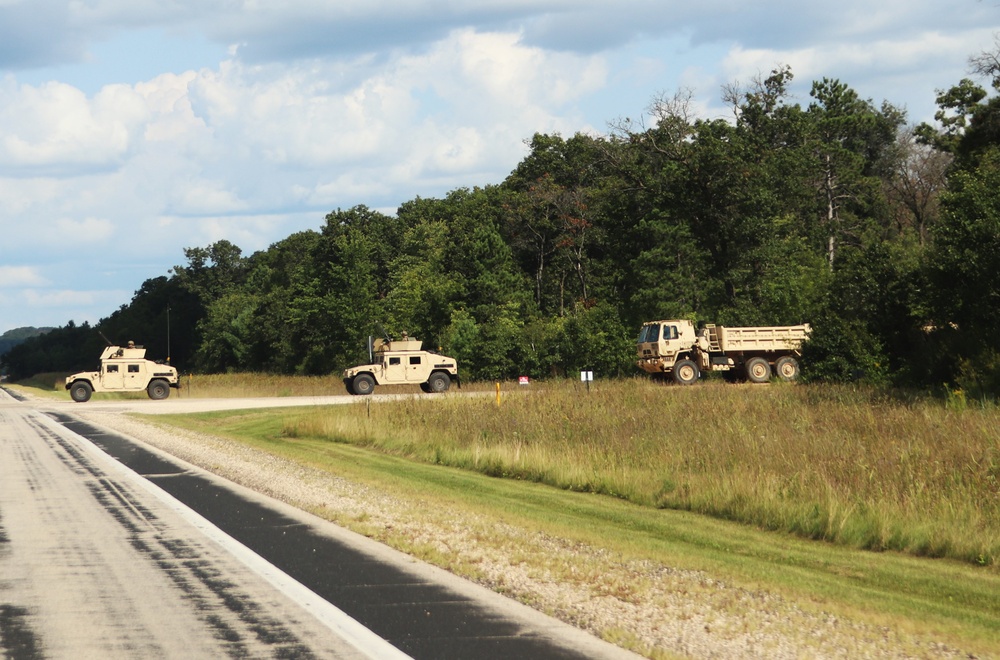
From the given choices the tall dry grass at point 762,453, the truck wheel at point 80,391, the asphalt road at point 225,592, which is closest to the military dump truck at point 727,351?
the tall dry grass at point 762,453

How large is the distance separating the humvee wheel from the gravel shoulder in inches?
1351

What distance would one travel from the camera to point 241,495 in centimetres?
1464

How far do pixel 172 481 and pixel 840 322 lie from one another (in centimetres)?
2663

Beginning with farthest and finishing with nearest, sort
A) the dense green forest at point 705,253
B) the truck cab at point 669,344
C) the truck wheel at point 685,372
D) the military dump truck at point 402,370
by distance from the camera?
the military dump truck at point 402,370
the truck cab at point 669,344
the truck wheel at point 685,372
the dense green forest at point 705,253

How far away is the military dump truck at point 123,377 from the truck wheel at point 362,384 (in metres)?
9.65

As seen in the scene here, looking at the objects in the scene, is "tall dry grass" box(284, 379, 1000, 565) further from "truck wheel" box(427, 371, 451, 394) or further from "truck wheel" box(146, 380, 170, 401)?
"truck wheel" box(146, 380, 170, 401)

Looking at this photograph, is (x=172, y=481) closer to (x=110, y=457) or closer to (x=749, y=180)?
(x=110, y=457)

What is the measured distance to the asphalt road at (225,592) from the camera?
6742 millimetres

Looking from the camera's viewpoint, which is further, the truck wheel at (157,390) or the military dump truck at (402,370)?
the truck wheel at (157,390)

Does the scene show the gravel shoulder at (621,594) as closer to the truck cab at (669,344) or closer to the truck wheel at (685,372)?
the truck wheel at (685,372)

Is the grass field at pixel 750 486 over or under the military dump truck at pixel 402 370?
under

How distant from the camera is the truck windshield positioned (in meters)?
44.9

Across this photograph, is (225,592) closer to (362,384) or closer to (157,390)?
(362,384)

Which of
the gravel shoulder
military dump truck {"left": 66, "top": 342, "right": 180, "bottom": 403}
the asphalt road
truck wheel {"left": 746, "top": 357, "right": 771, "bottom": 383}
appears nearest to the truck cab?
truck wheel {"left": 746, "top": 357, "right": 771, "bottom": 383}
